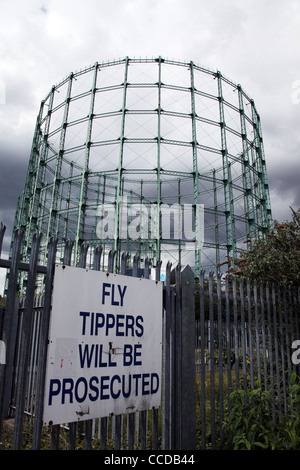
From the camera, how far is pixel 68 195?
112 ft

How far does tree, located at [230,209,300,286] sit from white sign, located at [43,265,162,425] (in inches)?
109

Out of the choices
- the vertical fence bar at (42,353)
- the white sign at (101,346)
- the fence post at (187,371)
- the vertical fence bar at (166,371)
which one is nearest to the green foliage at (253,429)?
the fence post at (187,371)

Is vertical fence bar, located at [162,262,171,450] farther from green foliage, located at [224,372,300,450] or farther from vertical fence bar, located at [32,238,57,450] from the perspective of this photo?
vertical fence bar, located at [32,238,57,450]

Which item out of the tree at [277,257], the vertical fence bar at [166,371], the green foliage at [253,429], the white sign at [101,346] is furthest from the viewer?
the tree at [277,257]

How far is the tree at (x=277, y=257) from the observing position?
4590 mm

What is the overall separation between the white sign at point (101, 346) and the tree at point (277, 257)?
9.07 feet

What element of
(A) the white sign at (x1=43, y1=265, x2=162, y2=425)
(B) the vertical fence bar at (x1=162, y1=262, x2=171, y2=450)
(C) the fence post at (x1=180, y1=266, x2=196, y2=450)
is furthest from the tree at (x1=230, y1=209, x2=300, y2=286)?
(A) the white sign at (x1=43, y1=265, x2=162, y2=425)

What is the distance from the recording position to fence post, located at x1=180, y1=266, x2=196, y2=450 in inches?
98.3

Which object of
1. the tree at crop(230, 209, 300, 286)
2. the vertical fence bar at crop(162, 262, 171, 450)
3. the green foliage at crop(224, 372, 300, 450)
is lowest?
the green foliage at crop(224, 372, 300, 450)

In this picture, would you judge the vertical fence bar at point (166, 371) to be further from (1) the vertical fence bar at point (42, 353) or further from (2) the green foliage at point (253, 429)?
(1) the vertical fence bar at point (42, 353)

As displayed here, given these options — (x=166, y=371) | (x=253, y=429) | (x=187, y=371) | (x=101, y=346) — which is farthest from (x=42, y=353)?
(x=253, y=429)
